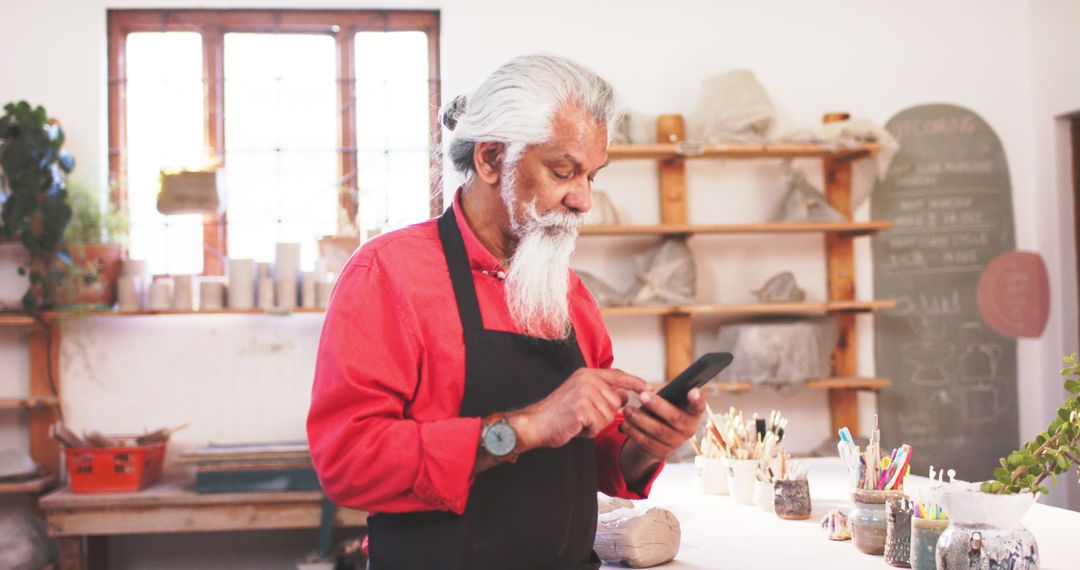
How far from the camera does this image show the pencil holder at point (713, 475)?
2785 millimetres

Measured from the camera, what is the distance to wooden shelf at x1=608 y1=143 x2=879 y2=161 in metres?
4.38

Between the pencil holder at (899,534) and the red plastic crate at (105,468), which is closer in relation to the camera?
the pencil holder at (899,534)

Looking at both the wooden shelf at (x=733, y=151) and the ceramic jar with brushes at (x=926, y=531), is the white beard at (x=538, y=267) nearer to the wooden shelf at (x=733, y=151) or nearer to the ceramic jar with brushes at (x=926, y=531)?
the ceramic jar with brushes at (x=926, y=531)

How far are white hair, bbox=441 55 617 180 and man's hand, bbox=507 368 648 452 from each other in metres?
0.41

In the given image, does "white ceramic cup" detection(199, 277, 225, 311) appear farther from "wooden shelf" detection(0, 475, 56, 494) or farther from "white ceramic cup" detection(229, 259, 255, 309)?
"wooden shelf" detection(0, 475, 56, 494)

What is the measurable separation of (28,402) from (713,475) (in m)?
2.95

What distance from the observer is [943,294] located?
4.82m

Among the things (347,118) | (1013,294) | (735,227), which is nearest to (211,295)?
(347,118)

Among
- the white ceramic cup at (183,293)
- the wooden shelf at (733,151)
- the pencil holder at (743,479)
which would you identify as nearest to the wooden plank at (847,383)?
the wooden shelf at (733,151)

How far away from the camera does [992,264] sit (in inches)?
191

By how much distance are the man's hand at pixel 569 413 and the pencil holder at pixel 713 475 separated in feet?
4.64

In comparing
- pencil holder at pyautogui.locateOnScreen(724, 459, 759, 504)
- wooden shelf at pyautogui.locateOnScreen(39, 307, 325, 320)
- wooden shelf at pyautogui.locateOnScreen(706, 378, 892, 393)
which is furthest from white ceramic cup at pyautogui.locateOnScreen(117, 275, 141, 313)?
pencil holder at pyautogui.locateOnScreen(724, 459, 759, 504)

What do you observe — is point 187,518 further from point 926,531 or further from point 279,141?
point 926,531

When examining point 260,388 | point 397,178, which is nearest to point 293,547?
point 260,388
